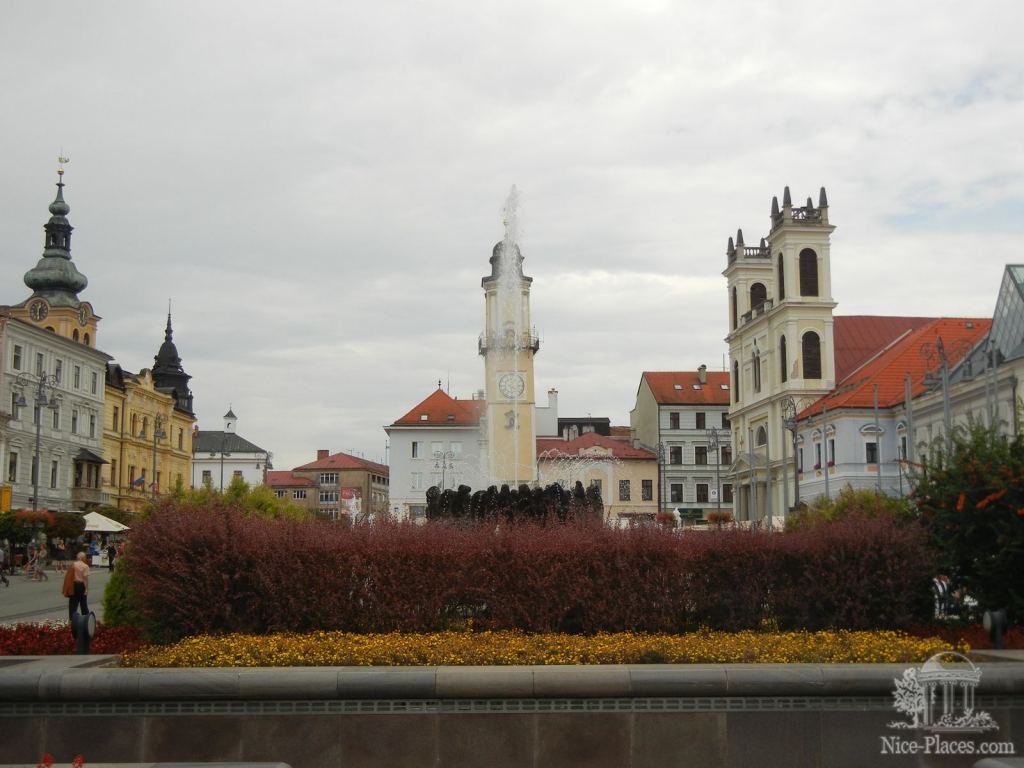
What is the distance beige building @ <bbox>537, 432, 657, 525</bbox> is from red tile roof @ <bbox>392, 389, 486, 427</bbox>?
1130 centimetres

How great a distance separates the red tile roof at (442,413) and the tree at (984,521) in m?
92.2

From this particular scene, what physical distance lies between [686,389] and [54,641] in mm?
92375

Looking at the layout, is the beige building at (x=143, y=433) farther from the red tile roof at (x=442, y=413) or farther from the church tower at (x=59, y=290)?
the red tile roof at (x=442, y=413)

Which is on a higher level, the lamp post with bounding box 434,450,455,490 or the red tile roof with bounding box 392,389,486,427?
the red tile roof with bounding box 392,389,486,427

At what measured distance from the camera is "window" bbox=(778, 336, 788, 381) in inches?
3034

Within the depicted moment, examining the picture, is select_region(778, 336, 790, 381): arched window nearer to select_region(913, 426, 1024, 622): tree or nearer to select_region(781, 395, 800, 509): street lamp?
select_region(781, 395, 800, 509): street lamp

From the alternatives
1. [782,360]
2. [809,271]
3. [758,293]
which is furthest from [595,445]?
[809,271]

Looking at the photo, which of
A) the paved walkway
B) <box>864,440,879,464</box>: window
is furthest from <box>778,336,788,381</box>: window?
the paved walkway

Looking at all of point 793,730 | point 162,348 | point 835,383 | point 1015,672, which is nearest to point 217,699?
point 793,730

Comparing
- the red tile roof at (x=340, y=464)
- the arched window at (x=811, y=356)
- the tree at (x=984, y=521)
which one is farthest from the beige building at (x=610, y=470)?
the tree at (x=984, y=521)

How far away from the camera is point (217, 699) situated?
9.85 metres

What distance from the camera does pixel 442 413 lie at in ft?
357

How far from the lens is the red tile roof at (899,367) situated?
66.8 metres

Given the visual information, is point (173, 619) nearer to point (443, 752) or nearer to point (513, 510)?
point (443, 752)
